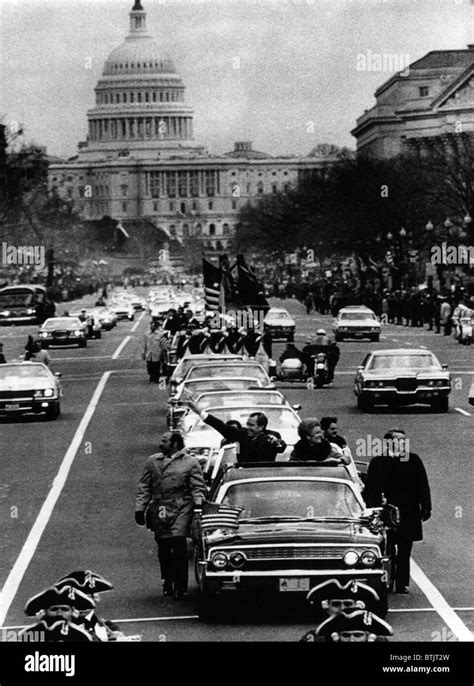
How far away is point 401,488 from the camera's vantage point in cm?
1463

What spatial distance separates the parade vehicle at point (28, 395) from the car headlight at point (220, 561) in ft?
66.9

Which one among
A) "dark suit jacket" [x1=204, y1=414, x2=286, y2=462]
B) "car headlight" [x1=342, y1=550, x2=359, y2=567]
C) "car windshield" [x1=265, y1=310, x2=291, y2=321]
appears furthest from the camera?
"car windshield" [x1=265, y1=310, x2=291, y2=321]

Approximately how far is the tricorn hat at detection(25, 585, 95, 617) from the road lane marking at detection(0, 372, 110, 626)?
126 inches

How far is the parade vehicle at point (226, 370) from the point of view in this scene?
29430 mm

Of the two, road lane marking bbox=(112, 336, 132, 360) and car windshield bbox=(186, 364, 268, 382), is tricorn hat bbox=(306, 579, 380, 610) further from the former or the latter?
road lane marking bbox=(112, 336, 132, 360)

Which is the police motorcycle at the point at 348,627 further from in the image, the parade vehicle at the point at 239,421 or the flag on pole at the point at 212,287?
the flag on pole at the point at 212,287

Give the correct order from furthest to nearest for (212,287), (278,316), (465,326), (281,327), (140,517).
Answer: (278,316)
(281,327)
(465,326)
(212,287)
(140,517)

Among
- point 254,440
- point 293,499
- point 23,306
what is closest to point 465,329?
point 23,306

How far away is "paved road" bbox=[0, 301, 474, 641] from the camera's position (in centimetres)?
1320

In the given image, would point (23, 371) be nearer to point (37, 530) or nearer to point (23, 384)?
point (23, 384)

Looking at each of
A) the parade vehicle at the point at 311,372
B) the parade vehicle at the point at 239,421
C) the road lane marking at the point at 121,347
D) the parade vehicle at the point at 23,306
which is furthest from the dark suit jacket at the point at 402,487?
the parade vehicle at the point at 23,306

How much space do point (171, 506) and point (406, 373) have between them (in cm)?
1914

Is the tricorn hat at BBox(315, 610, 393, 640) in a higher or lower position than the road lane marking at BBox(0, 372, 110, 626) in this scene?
higher

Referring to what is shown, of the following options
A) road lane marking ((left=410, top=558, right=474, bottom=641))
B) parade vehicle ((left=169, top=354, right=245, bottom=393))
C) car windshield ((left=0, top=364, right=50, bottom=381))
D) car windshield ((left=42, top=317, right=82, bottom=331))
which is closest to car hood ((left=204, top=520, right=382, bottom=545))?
road lane marking ((left=410, top=558, right=474, bottom=641))
